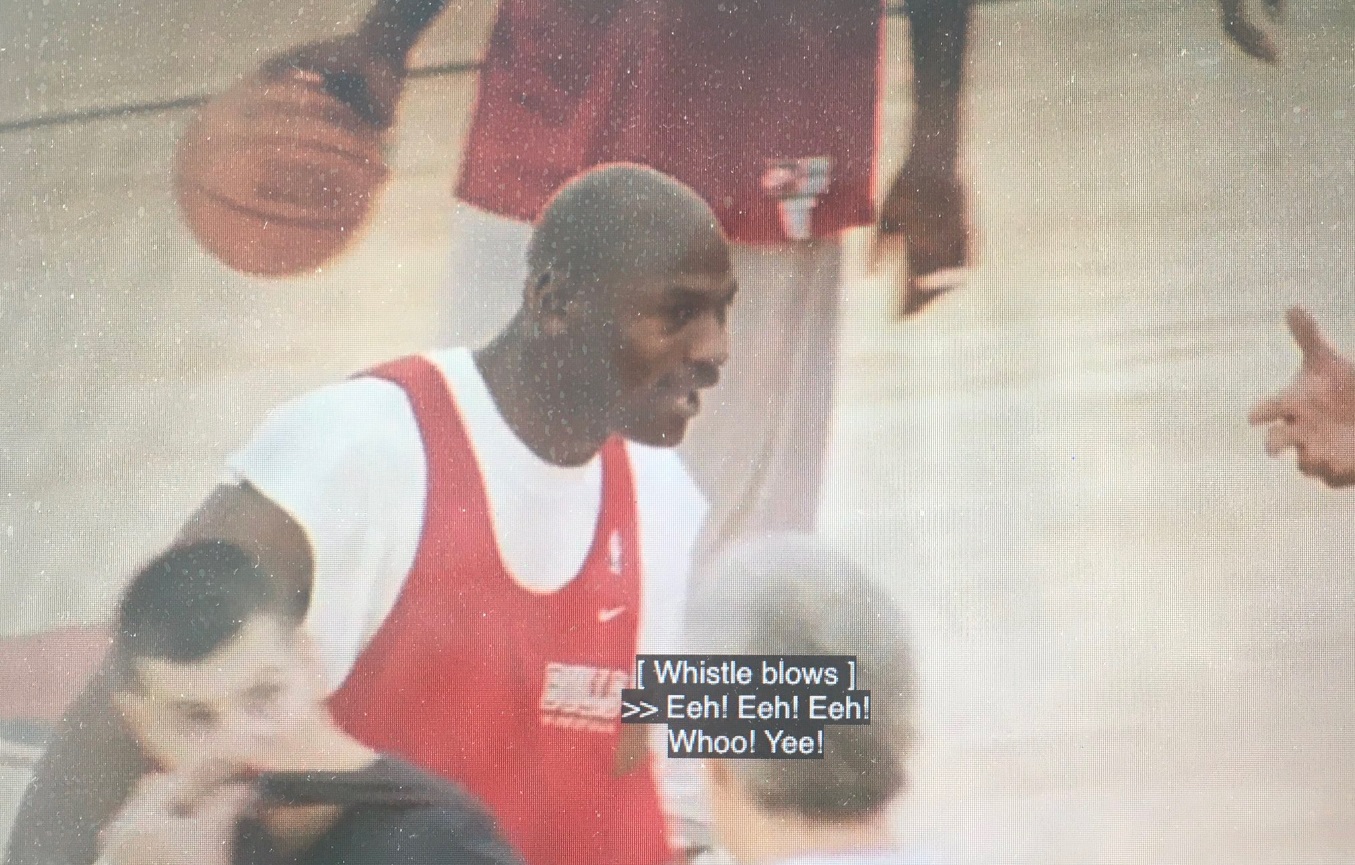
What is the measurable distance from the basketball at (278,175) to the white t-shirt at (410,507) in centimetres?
35

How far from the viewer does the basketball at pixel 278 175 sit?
8.48ft

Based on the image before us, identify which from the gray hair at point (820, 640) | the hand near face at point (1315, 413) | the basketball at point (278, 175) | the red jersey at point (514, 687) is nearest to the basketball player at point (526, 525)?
the red jersey at point (514, 687)

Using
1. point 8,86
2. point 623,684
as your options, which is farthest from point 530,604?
point 8,86

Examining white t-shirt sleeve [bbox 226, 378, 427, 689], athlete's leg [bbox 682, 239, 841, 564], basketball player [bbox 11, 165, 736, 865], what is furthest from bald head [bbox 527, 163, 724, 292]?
white t-shirt sleeve [bbox 226, 378, 427, 689]

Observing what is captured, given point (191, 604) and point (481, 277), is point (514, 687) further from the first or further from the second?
point (481, 277)

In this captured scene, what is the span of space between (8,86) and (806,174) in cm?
159

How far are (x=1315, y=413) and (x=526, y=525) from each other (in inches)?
56.2

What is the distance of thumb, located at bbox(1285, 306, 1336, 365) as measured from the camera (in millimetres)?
2439

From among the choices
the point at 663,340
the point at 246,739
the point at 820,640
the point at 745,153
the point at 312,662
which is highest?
the point at 745,153

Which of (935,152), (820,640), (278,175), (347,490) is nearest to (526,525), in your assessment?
(347,490)

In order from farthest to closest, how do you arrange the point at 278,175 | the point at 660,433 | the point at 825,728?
1. the point at 278,175
2. the point at 660,433
3. the point at 825,728

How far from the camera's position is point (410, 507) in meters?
2.46

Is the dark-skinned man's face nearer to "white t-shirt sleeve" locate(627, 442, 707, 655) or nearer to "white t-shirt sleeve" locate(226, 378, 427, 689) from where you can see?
"white t-shirt sleeve" locate(627, 442, 707, 655)

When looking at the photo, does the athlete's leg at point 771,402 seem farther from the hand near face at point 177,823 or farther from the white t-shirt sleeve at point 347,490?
the hand near face at point 177,823
